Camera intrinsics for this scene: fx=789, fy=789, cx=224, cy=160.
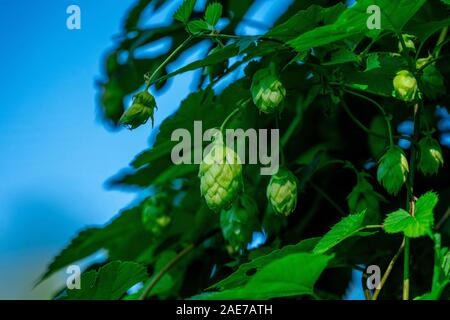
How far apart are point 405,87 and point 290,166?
404mm

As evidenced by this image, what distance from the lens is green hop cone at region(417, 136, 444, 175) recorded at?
0.96m

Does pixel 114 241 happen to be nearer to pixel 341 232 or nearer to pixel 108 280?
pixel 108 280

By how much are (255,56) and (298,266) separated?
0.94 ft

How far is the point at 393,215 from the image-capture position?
0.82 metres

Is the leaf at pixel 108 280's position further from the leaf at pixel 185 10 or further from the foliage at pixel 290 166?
the leaf at pixel 185 10

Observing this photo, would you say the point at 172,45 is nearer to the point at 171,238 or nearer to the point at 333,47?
the point at 171,238

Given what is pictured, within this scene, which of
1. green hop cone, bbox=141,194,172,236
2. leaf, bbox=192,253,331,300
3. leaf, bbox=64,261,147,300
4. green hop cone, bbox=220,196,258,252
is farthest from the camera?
green hop cone, bbox=141,194,172,236

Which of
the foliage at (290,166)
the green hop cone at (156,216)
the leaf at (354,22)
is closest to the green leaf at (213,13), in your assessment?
the foliage at (290,166)

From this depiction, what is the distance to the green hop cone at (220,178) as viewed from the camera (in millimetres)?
882

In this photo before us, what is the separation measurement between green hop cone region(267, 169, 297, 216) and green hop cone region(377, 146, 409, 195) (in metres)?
0.11

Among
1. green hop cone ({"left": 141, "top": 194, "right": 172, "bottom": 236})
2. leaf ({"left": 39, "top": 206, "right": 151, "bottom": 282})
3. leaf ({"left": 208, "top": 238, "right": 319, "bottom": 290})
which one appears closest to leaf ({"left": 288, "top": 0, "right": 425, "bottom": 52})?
leaf ({"left": 208, "top": 238, "right": 319, "bottom": 290})

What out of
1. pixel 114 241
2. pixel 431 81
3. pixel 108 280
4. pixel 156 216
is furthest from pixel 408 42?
pixel 114 241

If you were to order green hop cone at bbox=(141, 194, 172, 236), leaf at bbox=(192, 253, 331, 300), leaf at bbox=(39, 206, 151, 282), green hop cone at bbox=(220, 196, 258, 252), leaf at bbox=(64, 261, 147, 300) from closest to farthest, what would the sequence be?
leaf at bbox=(192, 253, 331, 300) < leaf at bbox=(64, 261, 147, 300) < green hop cone at bbox=(220, 196, 258, 252) < green hop cone at bbox=(141, 194, 172, 236) < leaf at bbox=(39, 206, 151, 282)

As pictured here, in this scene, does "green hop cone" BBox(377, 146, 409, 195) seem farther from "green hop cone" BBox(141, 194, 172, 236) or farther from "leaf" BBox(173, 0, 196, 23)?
"green hop cone" BBox(141, 194, 172, 236)
